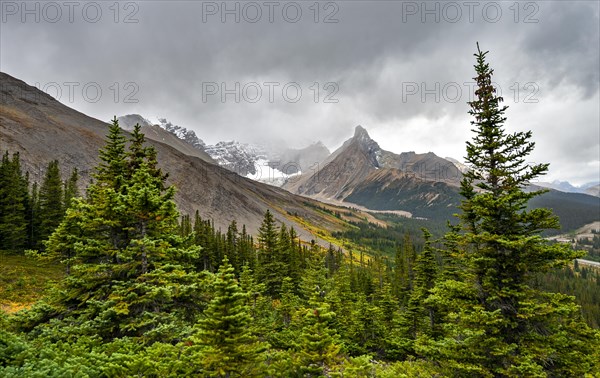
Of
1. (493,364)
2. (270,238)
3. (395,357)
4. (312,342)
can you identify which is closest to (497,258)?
(493,364)

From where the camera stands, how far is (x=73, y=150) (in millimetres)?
137625

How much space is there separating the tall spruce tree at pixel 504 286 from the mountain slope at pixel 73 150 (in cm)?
12212

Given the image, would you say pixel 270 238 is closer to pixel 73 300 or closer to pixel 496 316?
pixel 73 300

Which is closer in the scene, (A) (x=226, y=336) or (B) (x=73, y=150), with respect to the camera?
(A) (x=226, y=336)

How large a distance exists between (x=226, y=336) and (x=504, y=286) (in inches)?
479

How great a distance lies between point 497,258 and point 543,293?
2129 millimetres

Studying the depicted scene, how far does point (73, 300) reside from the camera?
14.4 meters

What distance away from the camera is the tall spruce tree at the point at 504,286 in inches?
499

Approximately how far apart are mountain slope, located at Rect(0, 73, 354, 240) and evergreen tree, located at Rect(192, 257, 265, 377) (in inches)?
4757

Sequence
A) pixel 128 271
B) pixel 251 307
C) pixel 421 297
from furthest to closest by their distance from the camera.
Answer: pixel 421 297 → pixel 128 271 → pixel 251 307

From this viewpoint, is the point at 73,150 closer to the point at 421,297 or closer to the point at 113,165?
the point at 113,165

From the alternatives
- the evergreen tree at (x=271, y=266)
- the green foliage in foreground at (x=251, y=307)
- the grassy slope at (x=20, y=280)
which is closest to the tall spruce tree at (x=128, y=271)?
the green foliage in foreground at (x=251, y=307)

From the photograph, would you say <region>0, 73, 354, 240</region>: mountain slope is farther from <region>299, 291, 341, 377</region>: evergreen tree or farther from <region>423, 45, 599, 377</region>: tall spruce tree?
<region>423, 45, 599, 377</region>: tall spruce tree

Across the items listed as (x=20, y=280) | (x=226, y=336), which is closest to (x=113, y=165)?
(x=226, y=336)
